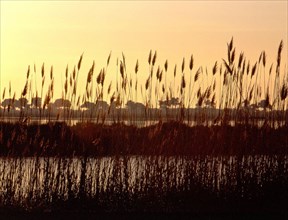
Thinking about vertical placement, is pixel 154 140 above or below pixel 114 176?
above

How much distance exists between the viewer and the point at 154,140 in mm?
6371

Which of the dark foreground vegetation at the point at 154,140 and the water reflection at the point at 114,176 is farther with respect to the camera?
the dark foreground vegetation at the point at 154,140

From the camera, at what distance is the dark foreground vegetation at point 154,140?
625 centimetres

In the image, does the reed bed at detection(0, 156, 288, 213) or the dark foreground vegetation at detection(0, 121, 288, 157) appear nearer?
the reed bed at detection(0, 156, 288, 213)

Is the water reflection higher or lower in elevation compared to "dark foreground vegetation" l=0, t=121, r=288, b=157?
lower

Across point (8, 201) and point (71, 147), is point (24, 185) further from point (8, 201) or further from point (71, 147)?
point (71, 147)

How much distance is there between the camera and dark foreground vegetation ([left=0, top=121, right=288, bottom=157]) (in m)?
6.25

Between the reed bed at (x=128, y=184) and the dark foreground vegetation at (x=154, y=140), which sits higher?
the dark foreground vegetation at (x=154, y=140)

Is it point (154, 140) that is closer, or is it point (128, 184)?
point (128, 184)

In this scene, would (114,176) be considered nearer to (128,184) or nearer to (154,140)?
(128,184)

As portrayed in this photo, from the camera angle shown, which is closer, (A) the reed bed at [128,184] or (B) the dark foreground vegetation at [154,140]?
(A) the reed bed at [128,184]

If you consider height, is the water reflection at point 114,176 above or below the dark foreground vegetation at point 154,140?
below

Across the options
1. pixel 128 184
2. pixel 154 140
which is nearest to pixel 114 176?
pixel 128 184

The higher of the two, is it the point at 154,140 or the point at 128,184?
the point at 154,140
